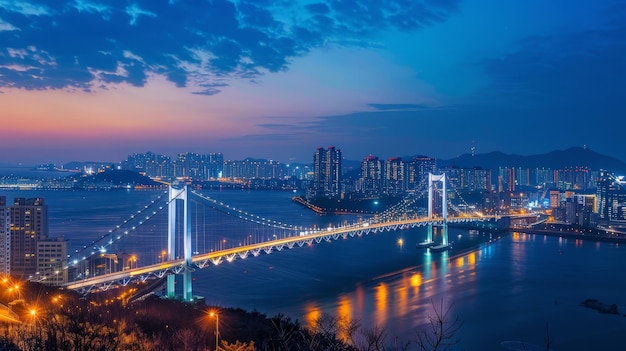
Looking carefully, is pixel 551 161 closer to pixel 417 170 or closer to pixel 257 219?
pixel 417 170

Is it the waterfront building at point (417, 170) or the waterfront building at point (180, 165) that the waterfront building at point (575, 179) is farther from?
the waterfront building at point (180, 165)

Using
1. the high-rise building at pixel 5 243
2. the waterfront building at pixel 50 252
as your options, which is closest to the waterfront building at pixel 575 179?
the waterfront building at pixel 50 252

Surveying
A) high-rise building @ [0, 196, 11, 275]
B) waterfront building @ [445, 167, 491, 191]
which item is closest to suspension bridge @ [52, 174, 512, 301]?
high-rise building @ [0, 196, 11, 275]

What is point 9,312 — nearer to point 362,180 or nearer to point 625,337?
point 625,337

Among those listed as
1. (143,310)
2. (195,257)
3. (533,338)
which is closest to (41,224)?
(195,257)

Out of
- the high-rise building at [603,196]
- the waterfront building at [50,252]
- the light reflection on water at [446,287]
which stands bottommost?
the light reflection on water at [446,287]

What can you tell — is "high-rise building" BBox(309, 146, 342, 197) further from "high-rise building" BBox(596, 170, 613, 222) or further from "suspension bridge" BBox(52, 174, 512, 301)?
"high-rise building" BBox(596, 170, 613, 222)
